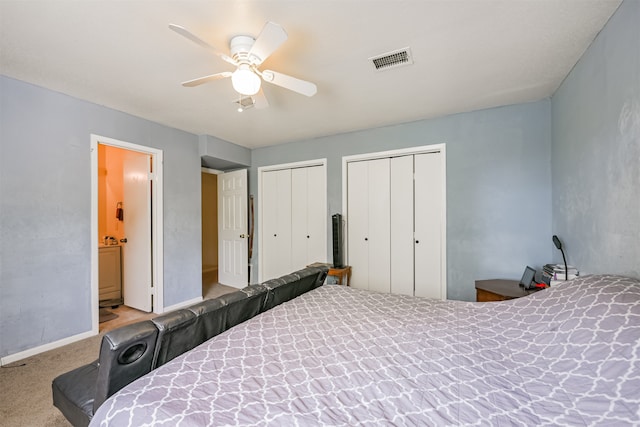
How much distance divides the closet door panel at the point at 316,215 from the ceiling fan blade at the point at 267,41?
2428 mm

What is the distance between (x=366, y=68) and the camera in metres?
2.13

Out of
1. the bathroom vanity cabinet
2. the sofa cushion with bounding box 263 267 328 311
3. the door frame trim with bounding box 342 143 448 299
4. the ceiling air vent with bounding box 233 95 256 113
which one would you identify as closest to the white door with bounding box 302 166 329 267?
the door frame trim with bounding box 342 143 448 299

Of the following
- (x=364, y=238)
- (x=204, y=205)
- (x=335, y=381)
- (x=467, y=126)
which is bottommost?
(x=335, y=381)

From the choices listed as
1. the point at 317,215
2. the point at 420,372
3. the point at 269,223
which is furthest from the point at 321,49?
the point at 269,223

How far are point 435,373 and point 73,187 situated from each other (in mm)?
3472

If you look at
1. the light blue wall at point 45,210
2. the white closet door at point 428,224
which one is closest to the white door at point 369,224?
the white closet door at point 428,224

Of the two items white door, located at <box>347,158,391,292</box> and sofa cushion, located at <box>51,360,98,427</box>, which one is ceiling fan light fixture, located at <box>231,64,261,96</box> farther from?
white door, located at <box>347,158,391,292</box>

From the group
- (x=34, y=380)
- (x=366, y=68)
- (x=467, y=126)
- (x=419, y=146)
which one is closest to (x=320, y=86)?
(x=366, y=68)

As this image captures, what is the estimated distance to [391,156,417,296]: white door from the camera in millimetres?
3420

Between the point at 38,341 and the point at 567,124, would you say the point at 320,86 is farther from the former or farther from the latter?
the point at 38,341

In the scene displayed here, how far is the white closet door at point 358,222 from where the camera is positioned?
3.72m

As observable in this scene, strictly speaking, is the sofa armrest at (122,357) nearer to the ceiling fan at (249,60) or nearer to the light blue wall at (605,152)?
the ceiling fan at (249,60)

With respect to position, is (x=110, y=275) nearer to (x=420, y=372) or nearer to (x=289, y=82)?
(x=289, y=82)

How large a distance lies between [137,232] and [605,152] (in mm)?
4693
